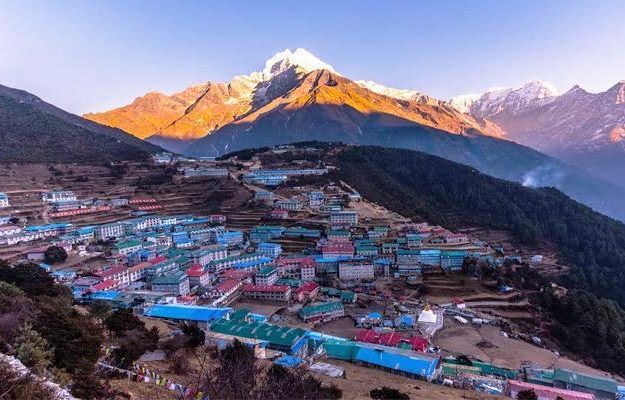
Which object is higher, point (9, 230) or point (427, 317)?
point (9, 230)

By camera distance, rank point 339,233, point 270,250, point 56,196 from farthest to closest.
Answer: point 56,196 → point 339,233 → point 270,250

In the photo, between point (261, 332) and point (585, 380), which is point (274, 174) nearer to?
point (261, 332)

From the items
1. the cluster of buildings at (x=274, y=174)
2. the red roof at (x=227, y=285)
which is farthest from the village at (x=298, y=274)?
the cluster of buildings at (x=274, y=174)

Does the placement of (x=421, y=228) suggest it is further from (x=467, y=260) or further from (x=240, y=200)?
(x=240, y=200)

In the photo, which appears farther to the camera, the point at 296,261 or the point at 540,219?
the point at 540,219

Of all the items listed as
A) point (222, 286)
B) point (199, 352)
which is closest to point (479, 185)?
point (222, 286)

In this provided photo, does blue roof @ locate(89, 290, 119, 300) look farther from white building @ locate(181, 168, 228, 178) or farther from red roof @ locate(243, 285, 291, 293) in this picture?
white building @ locate(181, 168, 228, 178)

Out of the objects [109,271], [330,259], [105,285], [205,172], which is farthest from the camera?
[205,172]

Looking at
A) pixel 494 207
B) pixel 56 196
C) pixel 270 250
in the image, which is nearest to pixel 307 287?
pixel 270 250
